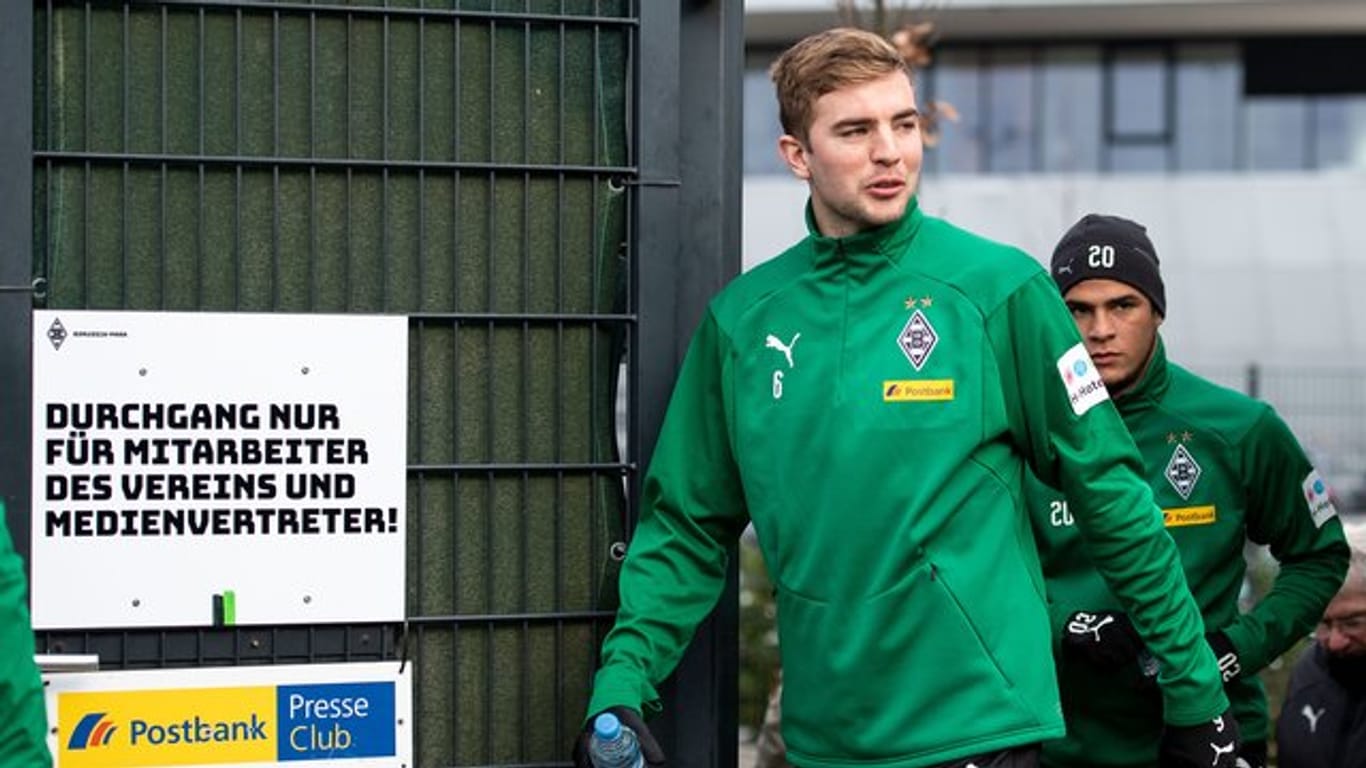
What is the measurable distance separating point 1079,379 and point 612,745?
1.02 m

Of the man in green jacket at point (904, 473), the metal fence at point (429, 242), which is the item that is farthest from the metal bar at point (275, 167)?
the man in green jacket at point (904, 473)

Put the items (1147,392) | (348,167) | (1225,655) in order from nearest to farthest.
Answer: (348,167), (1225,655), (1147,392)

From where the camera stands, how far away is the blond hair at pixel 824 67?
386 centimetres

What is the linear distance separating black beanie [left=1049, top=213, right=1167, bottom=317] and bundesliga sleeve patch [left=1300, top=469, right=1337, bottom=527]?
50 cm

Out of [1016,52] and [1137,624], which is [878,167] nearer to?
[1137,624]

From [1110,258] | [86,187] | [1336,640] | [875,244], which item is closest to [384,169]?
[86,187]

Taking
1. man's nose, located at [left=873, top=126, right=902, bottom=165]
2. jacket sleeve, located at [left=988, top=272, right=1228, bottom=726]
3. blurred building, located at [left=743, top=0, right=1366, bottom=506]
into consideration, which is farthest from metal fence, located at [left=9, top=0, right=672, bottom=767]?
blurred building, located at [left=743, top=0, right=1366, bottom=506]

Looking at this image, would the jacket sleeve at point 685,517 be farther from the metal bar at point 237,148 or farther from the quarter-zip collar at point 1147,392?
the quarter-zip collar at point 1147,392

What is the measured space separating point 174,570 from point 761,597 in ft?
19.4

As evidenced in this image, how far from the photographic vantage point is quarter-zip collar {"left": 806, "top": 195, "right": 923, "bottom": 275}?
3826mm

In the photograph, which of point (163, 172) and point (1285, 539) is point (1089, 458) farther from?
point (163, 172)

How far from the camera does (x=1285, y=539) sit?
4871mm

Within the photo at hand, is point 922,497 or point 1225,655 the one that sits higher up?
point 922,497

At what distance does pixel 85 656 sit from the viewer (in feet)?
12.9
